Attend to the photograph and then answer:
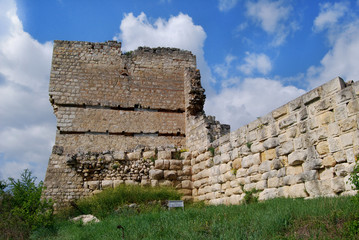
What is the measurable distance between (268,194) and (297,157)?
109cm

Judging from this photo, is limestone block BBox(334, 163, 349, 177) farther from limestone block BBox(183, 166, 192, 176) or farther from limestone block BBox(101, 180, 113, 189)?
limestone block BBox(101, 180, 113, 189)

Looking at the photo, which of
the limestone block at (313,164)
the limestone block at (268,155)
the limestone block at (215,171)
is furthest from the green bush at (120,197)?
the limestone block at (313,164)

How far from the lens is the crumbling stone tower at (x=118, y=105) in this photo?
10.8 meters

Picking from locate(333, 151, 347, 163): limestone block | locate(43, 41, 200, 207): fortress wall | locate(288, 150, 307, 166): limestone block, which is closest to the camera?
locate(333, 151, 347, 163): limestone block

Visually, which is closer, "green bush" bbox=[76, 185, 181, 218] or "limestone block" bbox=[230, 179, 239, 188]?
"limestone block" bbox=[230, 179, 239, 188]

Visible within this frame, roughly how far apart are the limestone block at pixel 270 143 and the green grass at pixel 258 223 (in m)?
1.37

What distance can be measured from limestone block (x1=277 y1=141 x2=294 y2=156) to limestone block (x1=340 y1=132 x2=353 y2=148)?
116 cm

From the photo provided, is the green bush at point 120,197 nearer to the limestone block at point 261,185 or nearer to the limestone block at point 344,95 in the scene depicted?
the limestone block at point 261,185

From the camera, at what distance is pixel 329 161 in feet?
17.5

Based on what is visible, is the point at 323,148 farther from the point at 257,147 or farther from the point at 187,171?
the point at 187,171

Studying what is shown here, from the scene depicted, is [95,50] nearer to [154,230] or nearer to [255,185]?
[255,185]

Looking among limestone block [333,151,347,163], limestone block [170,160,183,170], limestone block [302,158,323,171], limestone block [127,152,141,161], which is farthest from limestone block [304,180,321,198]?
limestone block [127,152,141,161]

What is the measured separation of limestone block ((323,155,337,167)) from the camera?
526 cm

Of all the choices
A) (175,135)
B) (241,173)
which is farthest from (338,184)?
(175,135)
